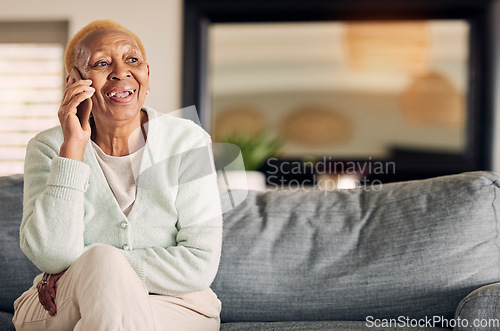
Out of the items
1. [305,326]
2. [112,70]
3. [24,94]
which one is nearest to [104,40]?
[112,70]

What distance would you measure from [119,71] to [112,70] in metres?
0.02

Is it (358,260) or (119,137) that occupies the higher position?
(119,137)

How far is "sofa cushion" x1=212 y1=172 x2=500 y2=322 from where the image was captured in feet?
5.23

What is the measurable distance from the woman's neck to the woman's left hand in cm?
34

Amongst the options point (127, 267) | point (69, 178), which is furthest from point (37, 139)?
point (127, 267)

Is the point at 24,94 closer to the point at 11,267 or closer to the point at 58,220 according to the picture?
the point at 11,267

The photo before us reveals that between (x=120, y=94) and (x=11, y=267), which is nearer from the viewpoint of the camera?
(x=120, y=94)

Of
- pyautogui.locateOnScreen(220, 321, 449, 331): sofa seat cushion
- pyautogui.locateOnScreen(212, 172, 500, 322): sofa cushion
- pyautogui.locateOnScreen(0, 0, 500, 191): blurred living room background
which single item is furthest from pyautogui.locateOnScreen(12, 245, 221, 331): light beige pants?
pyautogui.locateOnScreen(0, 0, 500, 191): blurred living room background

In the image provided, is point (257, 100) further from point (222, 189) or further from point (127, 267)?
point (127, 267)

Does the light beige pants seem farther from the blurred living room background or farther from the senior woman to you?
the blurred living room background

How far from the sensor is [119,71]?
4.67ft

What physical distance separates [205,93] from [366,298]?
2712 mm

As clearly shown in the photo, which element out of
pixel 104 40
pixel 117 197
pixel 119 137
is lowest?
pixel 117 197

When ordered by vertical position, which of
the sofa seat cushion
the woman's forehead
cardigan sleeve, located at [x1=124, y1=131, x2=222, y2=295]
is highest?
the woman's forehead
